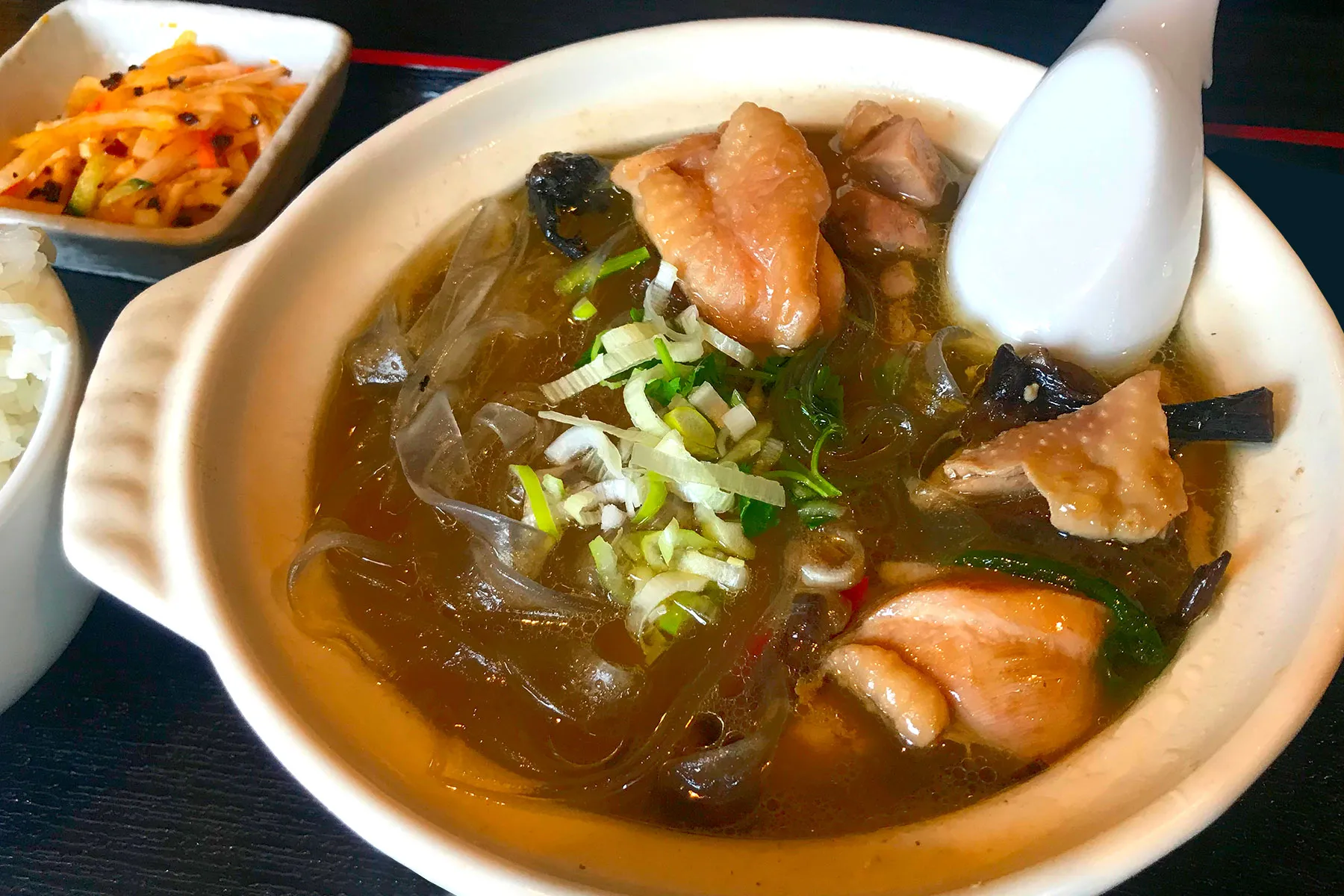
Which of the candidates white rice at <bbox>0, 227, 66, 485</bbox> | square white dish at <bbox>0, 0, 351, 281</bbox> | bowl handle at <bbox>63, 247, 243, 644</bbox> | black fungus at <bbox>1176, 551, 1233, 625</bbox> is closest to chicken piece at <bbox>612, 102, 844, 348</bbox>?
black fungus at <bbox>1176, 551, 1233, 625</bbox>

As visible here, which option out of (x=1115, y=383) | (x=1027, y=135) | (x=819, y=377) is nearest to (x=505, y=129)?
(x=819, y=377)

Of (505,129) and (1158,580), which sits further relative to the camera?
(505,129)

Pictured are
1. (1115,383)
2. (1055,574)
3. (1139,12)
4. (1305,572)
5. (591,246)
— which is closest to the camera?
(1305,572)

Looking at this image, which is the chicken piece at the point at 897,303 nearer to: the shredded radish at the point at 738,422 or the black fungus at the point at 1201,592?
the shredded radish at the point at 738,422

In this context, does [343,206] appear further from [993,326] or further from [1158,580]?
[1158,580]

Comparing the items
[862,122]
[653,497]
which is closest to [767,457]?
[653,497]

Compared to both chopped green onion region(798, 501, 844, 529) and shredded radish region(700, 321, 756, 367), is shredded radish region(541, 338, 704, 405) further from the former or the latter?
chopped green onion region(798, 501, 844, 529)
